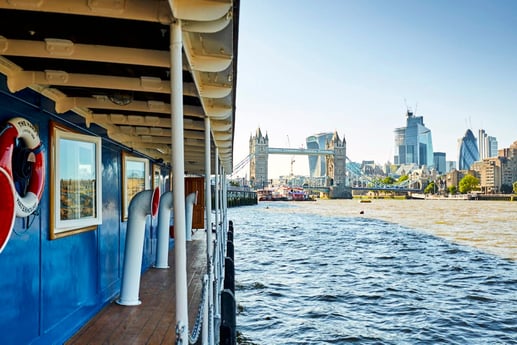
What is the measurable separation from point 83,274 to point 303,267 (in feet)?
43.9

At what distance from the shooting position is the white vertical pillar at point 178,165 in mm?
2447

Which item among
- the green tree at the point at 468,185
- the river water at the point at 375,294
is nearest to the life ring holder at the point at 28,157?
the river water at the point at 375,294

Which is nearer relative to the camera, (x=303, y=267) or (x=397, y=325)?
(x=397, y=325)

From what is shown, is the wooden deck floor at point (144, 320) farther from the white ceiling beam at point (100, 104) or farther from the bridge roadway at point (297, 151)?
the bridge roadway at point (297, 151)

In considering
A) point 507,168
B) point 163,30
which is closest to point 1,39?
point 163,30

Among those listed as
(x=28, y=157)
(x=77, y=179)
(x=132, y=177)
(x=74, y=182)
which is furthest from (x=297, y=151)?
(x=28, y=157)

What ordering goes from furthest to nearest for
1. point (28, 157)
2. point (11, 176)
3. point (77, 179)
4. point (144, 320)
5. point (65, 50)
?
point (144, 320)
point (77, 179)
point (28, 157)
point (11, 176)
point (65, 50)

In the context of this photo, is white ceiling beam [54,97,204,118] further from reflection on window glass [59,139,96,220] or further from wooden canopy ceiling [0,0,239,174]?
reflection on window glass [59,139,96,220]

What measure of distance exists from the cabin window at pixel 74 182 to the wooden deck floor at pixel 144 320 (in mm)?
1039

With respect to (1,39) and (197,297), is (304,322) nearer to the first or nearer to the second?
(197,297)

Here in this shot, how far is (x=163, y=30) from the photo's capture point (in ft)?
9.09

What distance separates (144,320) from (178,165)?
338cm

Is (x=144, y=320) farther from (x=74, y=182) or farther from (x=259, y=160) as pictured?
(x=259, y=160)

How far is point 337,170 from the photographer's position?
16650 centimetres
